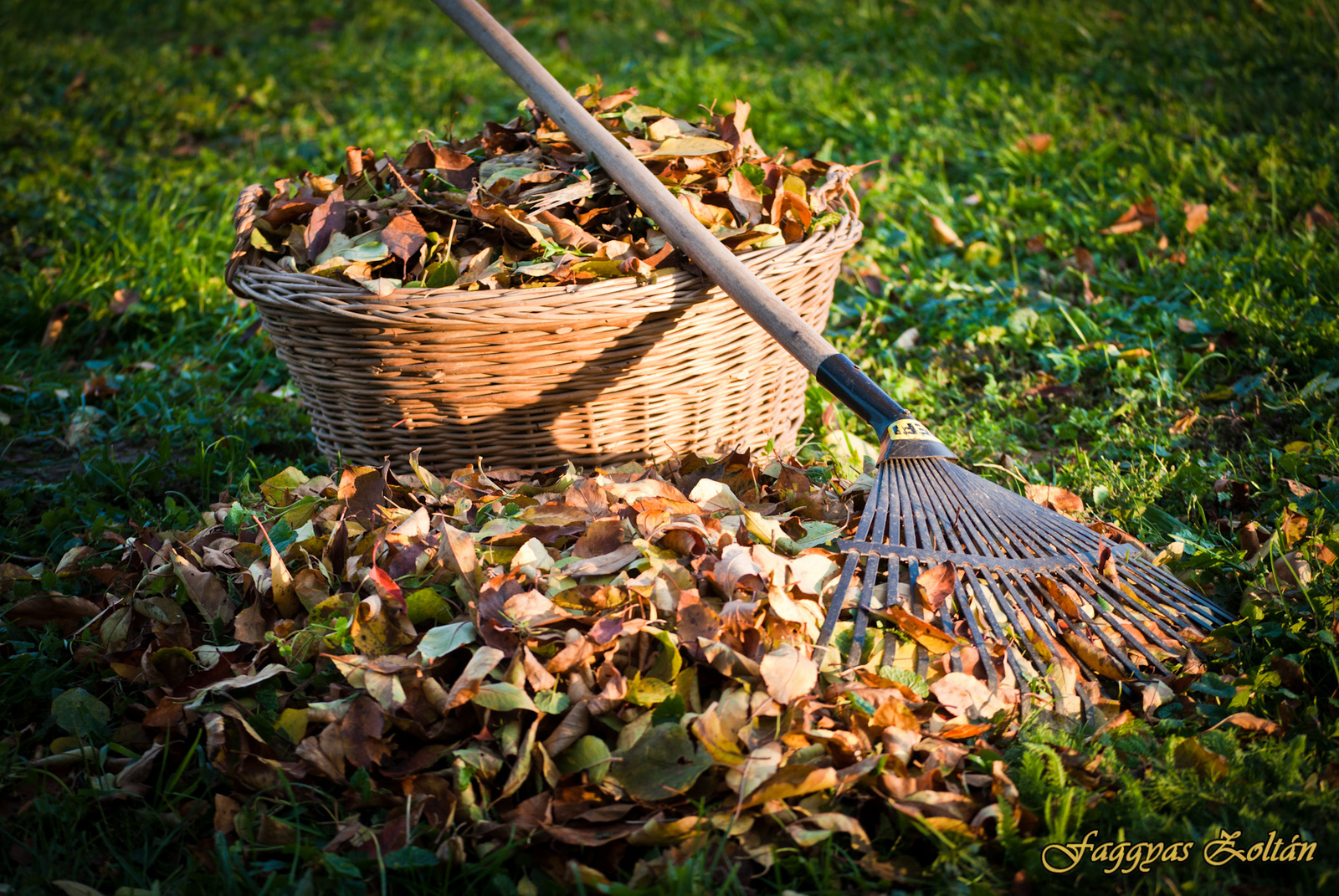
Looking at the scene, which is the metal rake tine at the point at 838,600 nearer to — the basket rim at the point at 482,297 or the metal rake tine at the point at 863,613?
the metal rake tine at the point at 863,613

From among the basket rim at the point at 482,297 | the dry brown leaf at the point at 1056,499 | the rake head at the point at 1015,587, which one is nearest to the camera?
the rake head at the point at 1015,587

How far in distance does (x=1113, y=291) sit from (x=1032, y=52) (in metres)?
2.02

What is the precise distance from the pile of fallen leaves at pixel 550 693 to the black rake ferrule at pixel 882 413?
23 centimetres

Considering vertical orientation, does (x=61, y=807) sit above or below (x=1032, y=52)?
below

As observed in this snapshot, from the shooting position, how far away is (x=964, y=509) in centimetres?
169

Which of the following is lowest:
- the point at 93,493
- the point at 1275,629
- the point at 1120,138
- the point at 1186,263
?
the point at 93,493

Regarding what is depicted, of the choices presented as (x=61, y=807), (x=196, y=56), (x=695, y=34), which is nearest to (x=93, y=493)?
(x=61, y=807)

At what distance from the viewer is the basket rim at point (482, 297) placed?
5.55ft

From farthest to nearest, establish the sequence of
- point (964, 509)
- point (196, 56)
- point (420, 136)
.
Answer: point (196, 56) < point (420, 136) < point (964, 509)

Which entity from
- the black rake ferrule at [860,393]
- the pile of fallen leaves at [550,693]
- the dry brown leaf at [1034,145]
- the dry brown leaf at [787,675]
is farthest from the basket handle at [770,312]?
the dry brown leaf at [1034,145]

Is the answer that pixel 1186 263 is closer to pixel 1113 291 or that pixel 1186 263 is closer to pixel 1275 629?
pixel 1113 291

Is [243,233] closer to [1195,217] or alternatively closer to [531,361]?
[531,361]

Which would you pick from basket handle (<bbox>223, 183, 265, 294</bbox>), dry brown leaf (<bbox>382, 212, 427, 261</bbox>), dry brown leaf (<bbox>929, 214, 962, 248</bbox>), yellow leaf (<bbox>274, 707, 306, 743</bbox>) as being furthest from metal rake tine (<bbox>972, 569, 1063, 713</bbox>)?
dry brown leaf (<bbox>929, 214, 962, 248</bbox>)

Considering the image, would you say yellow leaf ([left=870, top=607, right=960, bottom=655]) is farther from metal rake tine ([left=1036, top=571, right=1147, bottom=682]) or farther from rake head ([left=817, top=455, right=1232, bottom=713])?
metal rake tine ([left=1036, top=571, right=1147, bottom=682])
